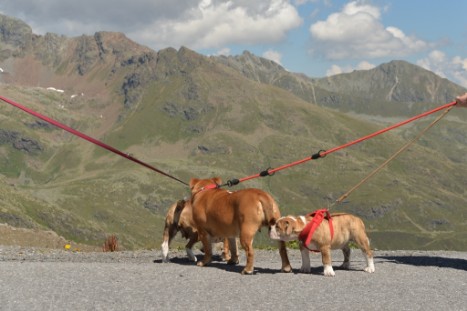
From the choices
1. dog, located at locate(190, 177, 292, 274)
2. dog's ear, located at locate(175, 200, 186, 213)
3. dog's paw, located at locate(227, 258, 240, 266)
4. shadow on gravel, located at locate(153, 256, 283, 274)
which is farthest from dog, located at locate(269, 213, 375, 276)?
dog's ear, located at locate(175, 200, 186, 213)

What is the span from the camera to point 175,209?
1448 centimetres

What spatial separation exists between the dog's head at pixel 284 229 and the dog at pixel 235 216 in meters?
0.18

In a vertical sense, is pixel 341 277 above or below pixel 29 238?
below

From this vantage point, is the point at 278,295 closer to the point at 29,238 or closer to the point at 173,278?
the point at 173,278

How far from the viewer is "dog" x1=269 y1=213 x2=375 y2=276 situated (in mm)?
11828

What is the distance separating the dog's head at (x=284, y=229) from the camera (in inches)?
463

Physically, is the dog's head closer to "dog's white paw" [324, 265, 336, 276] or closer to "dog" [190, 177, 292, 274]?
"dog" [190, 177, 292, 274]

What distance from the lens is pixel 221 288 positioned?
10.3 metres

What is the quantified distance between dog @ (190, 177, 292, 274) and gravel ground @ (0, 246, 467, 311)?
1.84ft

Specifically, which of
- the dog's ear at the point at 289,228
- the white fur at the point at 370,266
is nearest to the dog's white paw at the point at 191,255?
the dog's ear at the point at 289,228

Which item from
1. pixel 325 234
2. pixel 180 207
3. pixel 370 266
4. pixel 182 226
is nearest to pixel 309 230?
pixel 325 234

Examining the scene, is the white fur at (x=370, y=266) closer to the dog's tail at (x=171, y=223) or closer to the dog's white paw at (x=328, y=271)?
the dog's white paw at (x=328, y=271)

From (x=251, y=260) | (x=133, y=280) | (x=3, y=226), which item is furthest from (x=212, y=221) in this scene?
(x=3, y=226)

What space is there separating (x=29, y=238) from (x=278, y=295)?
3350 centimetres
